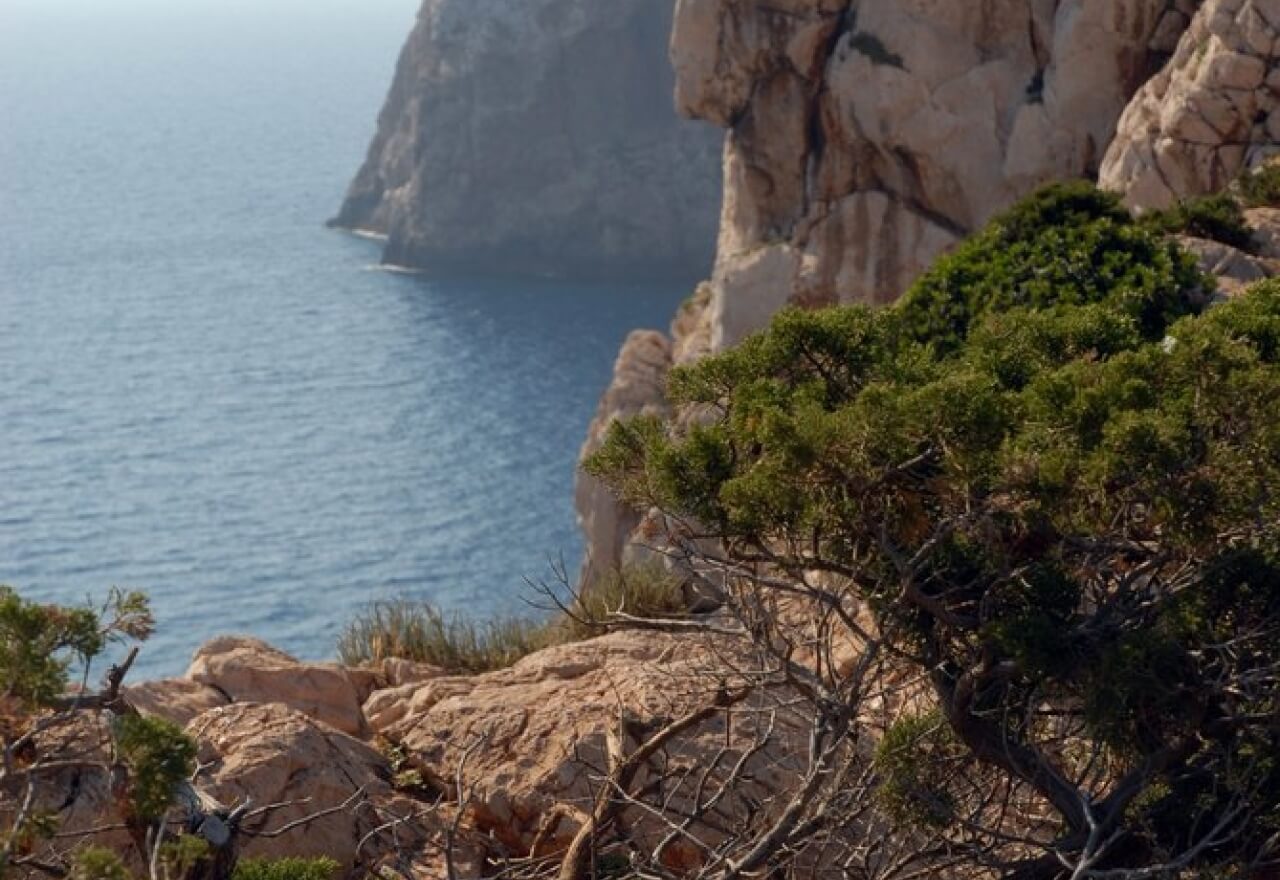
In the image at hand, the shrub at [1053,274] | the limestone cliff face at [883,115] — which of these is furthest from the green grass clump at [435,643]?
the limestone cliff face at [883,115]

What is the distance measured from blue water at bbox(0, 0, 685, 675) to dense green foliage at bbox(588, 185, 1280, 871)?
39.8 meters

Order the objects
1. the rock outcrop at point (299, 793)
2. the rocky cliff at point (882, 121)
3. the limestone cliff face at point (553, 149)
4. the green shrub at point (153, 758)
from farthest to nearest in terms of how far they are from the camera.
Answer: the limestone cliff face at point (553, 149) → the rocky cliff at point (882, 121) → the rock outcrop at point (299, 793) → the green shrub at point (153, 758)

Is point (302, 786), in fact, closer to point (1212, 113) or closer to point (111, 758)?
point (111, 758)

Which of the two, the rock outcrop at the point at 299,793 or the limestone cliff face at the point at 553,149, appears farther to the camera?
the limestone cliff face at the point at 553,149

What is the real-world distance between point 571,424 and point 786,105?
4916cm

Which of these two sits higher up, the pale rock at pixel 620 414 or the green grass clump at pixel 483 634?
the green grass clump at pixel 483 634

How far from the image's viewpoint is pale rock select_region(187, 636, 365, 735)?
1360cm

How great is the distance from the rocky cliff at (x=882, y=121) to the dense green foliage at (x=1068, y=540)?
1819 centimetres

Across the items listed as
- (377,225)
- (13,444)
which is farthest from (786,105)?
(377,225)

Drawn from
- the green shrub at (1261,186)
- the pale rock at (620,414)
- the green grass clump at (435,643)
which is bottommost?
→ the pale rock at (620,414)

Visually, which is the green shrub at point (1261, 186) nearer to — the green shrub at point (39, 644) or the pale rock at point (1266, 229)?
the pale rock at point (1266, 229)

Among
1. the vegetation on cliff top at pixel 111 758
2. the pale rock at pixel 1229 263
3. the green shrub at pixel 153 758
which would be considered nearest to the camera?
the vegetation on cliff top at pixel 111 758

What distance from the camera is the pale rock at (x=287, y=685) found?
13602mm

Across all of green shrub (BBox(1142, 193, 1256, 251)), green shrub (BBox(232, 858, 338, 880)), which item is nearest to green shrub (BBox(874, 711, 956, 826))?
green shrub (BBox(232, 858, 338, 880))
